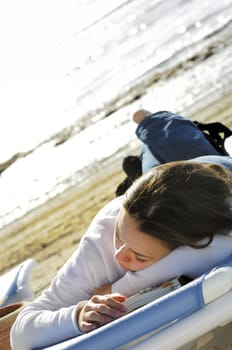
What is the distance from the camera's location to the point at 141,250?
184 cm

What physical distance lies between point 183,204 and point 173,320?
0.27 m

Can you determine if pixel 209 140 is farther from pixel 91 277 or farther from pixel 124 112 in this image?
pixel 124 112

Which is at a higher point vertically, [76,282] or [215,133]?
[76,282]

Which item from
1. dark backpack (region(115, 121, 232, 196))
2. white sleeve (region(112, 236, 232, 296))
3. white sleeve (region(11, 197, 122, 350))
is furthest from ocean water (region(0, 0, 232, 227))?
white sleeve (region(112, 236, 232, 296))

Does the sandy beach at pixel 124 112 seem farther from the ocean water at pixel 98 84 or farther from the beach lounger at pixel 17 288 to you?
the beach lounger at pixel 17 288

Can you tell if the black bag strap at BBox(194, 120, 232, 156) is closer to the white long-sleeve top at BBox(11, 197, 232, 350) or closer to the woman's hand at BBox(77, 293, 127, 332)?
the white long-sleeve top at BBox(11, 197, 232, 350)

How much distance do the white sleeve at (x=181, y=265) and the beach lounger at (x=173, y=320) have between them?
0.12 m

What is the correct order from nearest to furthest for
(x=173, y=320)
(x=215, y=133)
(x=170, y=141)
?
(x=173, y=320) → (x=170, y=141) → (x=215, y=133)

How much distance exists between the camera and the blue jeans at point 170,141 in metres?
2.87

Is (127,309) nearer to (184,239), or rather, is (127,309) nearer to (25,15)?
(184,239)

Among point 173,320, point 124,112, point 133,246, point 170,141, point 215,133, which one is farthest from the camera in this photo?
point 124,112

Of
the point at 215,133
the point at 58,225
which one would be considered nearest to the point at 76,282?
the point at 215,133

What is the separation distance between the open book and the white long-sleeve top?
0.10ft

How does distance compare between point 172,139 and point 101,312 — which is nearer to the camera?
point 101,312
